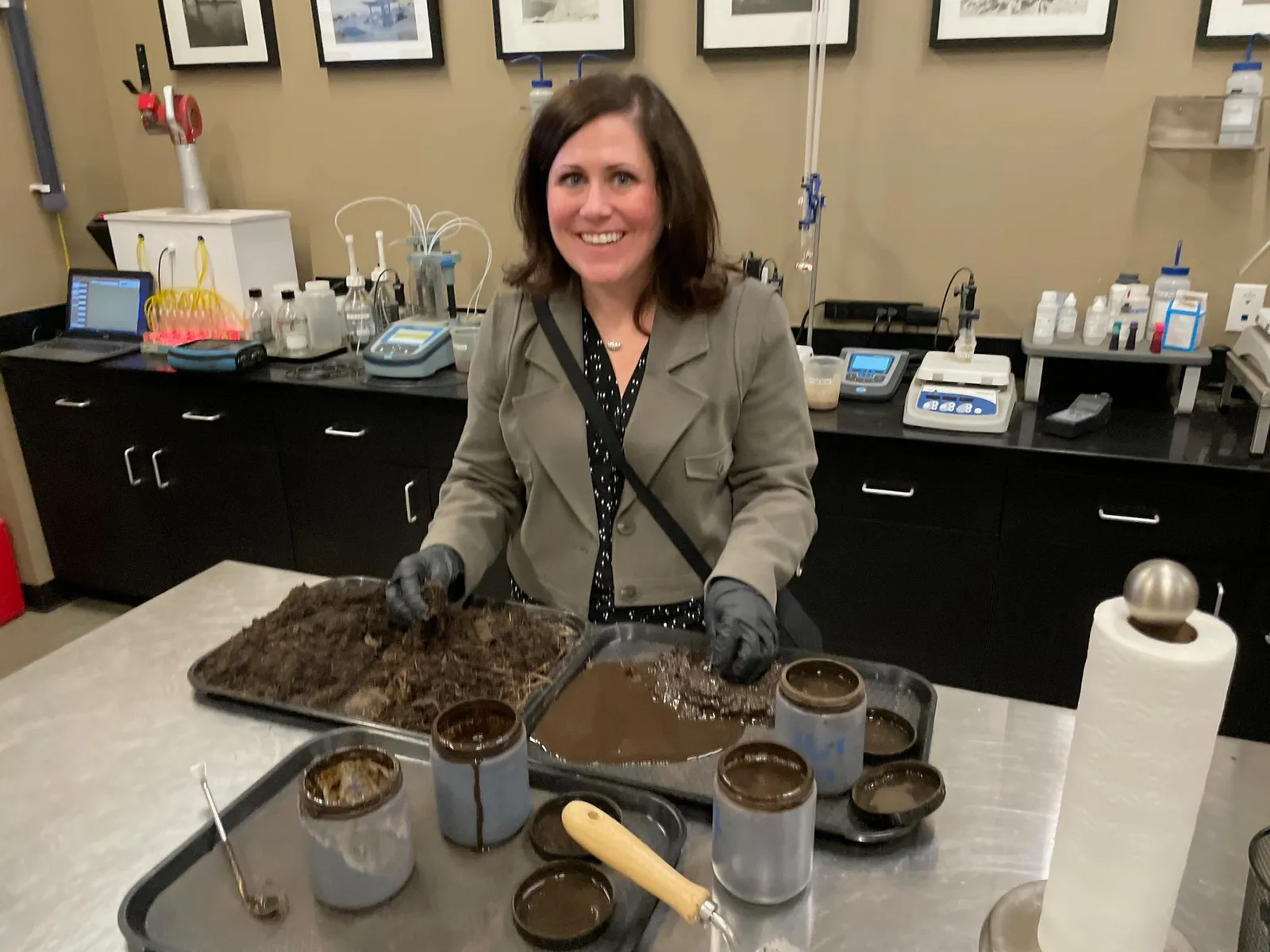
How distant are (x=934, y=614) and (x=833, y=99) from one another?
1.35 metres

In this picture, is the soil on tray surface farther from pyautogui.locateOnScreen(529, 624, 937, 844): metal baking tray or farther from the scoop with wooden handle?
the scoop with wooden handle

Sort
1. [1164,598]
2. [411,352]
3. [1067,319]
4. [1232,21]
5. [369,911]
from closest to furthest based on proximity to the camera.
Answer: [1164,598]
[369,911]
[1232,21]
[1067,319]
[411,352]

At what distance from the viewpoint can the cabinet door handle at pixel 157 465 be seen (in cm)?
287

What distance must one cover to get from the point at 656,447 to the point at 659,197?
1.21 ft

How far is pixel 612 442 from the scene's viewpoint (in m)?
1.44

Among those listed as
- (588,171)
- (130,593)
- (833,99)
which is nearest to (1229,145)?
(833,99)

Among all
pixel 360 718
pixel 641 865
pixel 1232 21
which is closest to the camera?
pixel 641 865

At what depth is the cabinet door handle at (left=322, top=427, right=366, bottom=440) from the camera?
2.59m

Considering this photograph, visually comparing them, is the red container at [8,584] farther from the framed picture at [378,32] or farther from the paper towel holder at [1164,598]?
the paper towel holder at [1164,598]

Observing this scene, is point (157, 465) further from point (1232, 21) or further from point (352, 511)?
point (1232, 21)

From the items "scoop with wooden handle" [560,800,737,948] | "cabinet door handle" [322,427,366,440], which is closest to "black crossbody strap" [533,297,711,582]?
"scoop with wooden handle" [560,800,737,948]

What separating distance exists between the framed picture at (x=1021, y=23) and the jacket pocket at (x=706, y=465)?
1.47 meters

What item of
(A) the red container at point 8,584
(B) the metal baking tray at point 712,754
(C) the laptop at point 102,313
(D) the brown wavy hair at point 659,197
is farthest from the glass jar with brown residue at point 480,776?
(A) the red container at point 8,584

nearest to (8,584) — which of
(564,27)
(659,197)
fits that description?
(564,27)
